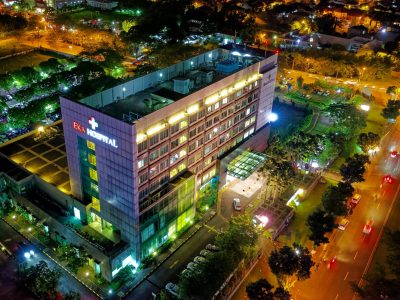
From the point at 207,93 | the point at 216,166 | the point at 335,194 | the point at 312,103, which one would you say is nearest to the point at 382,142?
the point at 312,103

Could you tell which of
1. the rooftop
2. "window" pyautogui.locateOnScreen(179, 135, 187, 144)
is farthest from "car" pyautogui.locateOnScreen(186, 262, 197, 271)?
the rooftop

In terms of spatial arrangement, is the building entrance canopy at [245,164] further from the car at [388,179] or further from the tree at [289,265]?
the car at [388,179]


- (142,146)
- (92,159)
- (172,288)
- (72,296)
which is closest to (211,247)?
(172,288)

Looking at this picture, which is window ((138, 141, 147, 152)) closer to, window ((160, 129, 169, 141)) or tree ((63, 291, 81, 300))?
window ((160, 129, 169, 141))

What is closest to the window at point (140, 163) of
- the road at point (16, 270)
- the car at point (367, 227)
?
the road at point (16, 270)

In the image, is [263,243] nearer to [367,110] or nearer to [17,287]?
[17,287]

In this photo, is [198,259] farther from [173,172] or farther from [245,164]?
[245,164]

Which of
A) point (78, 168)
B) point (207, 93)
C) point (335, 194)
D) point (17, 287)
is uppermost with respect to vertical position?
point (207, 93)

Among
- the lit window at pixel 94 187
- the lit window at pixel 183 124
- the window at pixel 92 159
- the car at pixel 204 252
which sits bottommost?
the car at pixel 204 252
